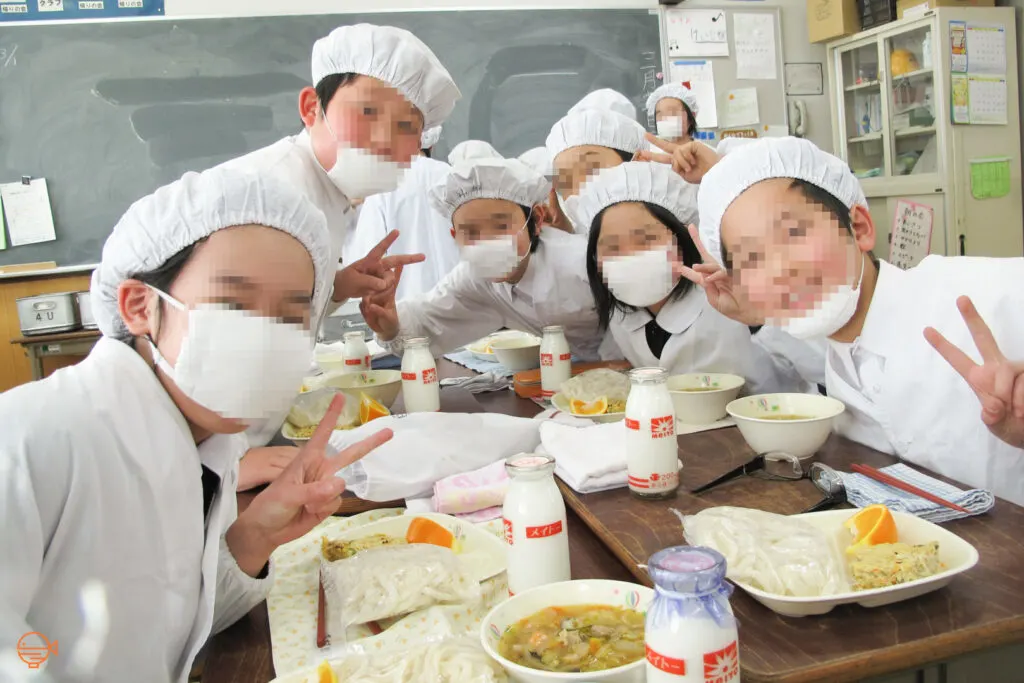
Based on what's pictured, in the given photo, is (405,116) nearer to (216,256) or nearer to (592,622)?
(216,256)

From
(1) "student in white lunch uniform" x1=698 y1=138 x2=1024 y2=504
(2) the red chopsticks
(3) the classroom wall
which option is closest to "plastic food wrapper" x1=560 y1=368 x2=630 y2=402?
(1) "student in white lunch uniform" x1=698 y1=138 x2=1024 y2=504

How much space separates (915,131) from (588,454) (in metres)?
5.67

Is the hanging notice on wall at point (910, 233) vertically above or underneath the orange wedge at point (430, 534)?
above

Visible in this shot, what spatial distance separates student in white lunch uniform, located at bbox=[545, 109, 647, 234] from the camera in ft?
10.4

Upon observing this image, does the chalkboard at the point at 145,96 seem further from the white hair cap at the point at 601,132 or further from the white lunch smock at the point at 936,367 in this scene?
the white lunch smock at the point at 936,367

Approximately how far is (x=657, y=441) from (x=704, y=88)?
17.7 ft

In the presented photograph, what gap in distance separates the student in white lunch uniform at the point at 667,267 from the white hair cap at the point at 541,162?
3.15 ft

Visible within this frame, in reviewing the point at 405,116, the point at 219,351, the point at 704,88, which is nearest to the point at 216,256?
the point at 219,351

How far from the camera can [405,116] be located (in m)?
2.48

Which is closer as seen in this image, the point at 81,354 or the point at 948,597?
the point at 948,597

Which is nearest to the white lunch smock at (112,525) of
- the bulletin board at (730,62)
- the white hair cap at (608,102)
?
the white hair cap at (608,102)

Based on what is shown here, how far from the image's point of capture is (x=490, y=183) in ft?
8.84

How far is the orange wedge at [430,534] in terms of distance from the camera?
144 cm

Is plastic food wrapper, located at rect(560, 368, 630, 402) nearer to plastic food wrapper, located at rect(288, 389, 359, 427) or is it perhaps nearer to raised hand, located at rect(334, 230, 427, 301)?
plastic food wrapper, located at rect(288, 389, 359, 427)
